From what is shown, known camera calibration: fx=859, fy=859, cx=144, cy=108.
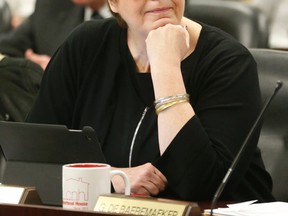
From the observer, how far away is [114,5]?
7.76 feet

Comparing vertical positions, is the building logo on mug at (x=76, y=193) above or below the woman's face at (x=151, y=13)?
below

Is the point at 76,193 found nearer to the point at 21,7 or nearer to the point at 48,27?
the point at 48,27

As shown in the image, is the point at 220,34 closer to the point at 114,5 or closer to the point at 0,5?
the point at 114,5

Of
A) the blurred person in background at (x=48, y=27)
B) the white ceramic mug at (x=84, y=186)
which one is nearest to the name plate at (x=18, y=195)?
the white ceramic mug at (x=84, y=186)

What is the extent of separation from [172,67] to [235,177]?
31 cm

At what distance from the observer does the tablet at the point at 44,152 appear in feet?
6.01

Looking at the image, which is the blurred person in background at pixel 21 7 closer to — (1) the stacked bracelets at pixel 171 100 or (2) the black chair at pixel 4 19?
(2) the black chair at pixel 4 19

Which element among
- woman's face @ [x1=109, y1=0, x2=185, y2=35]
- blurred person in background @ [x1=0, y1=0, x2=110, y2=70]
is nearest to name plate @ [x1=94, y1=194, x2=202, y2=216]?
woman's face @ [x1=109, y1=0, x2=185, y2=35]

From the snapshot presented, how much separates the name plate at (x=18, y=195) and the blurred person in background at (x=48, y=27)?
10.8 ft

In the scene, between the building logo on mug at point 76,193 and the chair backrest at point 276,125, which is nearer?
the building logo on mug at point 76,193

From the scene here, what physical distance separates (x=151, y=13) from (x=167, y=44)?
0.12 metres

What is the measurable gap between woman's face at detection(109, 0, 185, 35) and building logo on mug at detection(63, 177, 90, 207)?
701 mm

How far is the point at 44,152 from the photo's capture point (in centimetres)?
189

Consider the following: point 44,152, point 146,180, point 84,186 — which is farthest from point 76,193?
point 146,180
